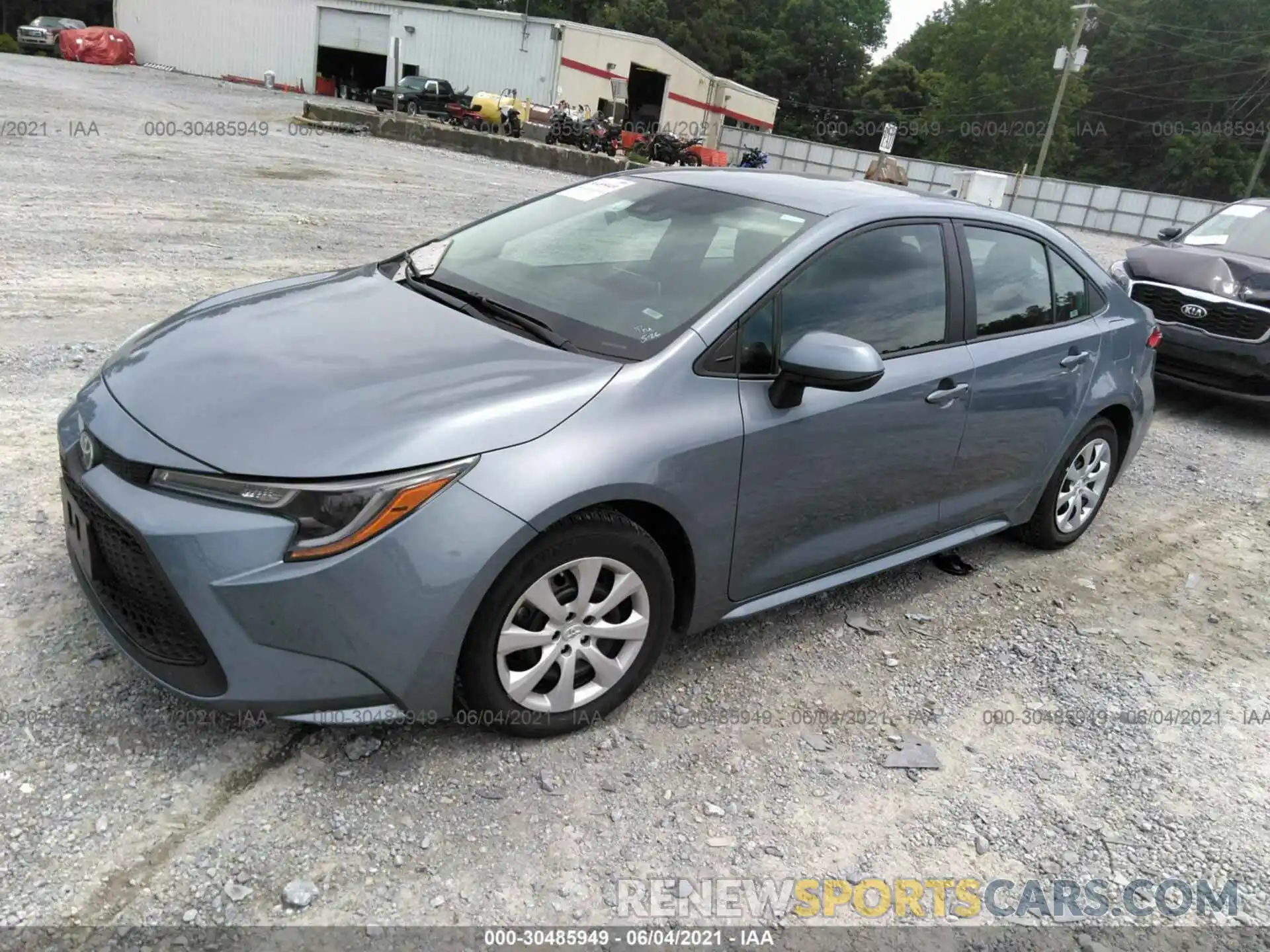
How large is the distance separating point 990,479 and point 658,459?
1.90 metres

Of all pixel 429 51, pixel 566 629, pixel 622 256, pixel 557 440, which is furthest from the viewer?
pixel 429 51

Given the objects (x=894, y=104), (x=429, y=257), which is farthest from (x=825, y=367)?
(x=894, y=104)

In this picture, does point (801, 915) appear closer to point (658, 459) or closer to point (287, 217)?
point (658, 459)

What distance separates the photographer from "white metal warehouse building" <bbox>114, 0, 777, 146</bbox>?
115 feet

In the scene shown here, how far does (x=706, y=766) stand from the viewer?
2910mm

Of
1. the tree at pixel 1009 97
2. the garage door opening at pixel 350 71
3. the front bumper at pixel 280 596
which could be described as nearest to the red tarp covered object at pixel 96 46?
the garage door opening at pixel 350 71

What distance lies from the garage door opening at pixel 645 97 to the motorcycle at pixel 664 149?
13.6 metres

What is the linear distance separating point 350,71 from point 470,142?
24213mm

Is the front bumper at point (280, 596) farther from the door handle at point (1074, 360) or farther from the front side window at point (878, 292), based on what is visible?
the door handle at point (1074, 360)

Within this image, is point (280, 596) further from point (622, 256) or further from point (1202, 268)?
point (1202, 268)

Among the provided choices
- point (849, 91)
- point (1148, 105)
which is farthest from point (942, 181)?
point (1148, 105)

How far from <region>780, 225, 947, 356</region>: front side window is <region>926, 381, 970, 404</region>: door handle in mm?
177

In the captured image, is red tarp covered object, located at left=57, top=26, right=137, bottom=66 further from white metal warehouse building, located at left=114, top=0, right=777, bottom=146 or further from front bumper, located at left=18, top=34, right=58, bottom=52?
white metal warehouse building, located at left=114, top=0, right=777, bottom=146

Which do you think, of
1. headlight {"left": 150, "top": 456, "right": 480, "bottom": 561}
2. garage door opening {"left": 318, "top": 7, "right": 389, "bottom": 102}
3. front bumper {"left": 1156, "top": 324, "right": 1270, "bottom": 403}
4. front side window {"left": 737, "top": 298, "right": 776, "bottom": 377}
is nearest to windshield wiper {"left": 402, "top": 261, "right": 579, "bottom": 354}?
front side window {"left": 737, "top": 298, "right": 776, "bottom": 377}
